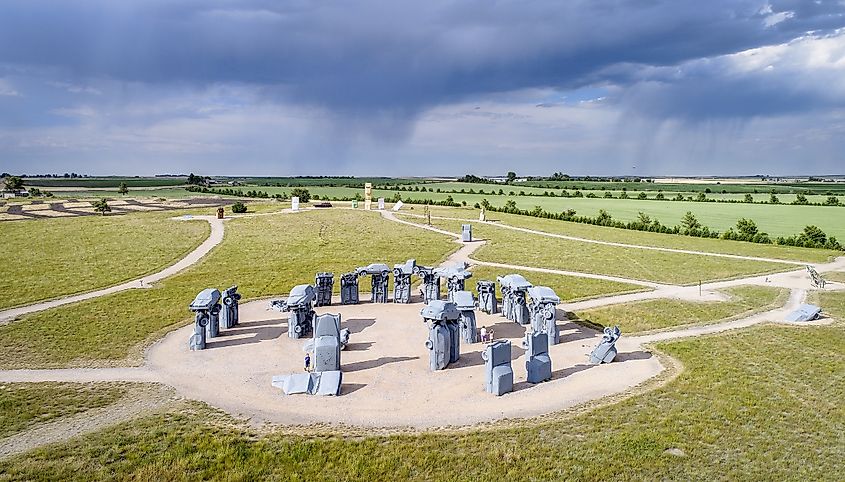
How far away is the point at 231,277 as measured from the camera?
35.4 metres

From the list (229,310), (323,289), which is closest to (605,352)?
(323,289)

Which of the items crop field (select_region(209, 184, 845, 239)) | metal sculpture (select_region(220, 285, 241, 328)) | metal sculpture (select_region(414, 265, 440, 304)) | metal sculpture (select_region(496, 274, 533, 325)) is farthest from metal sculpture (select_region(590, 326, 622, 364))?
crop field (select_region(209, 184, 845, 239))

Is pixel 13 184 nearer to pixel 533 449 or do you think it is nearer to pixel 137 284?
pixel 137 284

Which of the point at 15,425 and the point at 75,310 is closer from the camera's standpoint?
the point at 15,425

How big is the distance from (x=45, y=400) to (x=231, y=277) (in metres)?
19.6

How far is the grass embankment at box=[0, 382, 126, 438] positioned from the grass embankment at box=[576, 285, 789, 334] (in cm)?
1959

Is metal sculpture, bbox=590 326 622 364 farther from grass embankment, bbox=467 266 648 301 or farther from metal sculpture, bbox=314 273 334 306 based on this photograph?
metal sculpture, bbox=314 273 334 306

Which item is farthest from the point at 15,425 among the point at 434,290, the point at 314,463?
the point at 434,290

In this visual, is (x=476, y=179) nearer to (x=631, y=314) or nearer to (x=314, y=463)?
(x=631, y=314)

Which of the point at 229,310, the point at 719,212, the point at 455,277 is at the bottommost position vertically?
the point at 229,310

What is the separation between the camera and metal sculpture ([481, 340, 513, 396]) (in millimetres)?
16531

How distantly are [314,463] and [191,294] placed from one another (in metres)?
20.5

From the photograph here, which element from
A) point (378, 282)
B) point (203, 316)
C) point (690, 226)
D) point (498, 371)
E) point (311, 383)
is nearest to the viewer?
point (498, 371)

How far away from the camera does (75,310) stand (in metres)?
26.7
